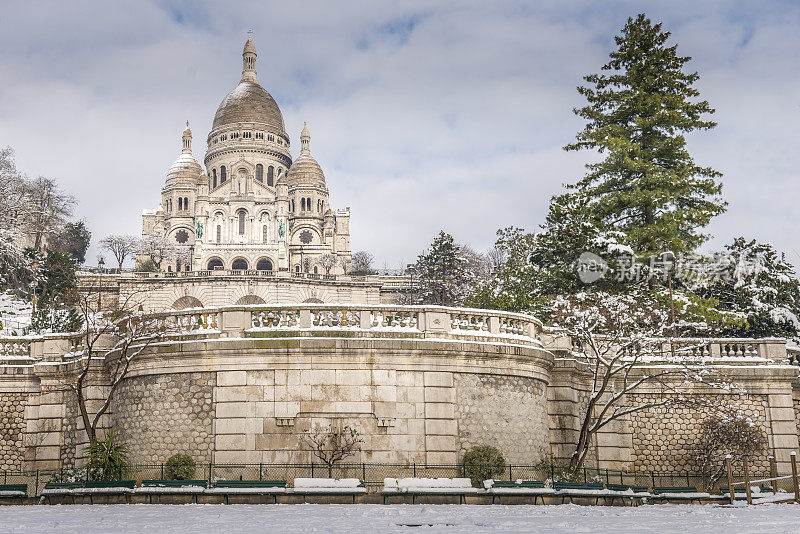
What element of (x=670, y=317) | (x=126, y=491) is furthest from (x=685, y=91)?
(x=126, y=491)

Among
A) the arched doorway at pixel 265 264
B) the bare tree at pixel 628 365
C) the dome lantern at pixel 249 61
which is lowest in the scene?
the bare tree at pixel 628 365

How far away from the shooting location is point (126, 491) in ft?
68.8

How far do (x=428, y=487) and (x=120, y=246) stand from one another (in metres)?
107

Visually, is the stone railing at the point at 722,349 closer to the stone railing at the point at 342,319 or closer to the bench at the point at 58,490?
the stone railing at the point at 342,319

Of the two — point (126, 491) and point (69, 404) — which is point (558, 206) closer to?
point (69, 404)

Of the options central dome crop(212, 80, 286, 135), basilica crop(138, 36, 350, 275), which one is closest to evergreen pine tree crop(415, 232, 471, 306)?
basilica crop(138, 36, 350, 275)

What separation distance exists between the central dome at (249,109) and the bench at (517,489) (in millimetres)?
132512

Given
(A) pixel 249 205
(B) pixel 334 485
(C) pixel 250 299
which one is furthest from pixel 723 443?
(A) pixel 249 205

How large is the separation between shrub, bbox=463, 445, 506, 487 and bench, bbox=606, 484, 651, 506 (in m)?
3.08

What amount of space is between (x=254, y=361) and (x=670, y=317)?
19028mm

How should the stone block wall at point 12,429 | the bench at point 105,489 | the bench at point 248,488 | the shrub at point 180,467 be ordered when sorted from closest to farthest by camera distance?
the bench at point 248,488 → the bench at point 105,489 → the shrub at point 180,467 → the stone block wall at point 12,429

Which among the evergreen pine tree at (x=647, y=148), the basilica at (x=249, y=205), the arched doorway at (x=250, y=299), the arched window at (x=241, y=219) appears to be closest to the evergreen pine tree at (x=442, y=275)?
the arched doorway at (x=250, y=299)

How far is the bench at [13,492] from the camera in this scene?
23.3 meters

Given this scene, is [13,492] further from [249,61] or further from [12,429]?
[249,61]
